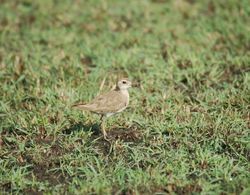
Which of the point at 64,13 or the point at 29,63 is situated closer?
the point at 29,63

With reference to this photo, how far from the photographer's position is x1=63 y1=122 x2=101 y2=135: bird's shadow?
7168 mm

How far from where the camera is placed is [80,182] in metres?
5.91

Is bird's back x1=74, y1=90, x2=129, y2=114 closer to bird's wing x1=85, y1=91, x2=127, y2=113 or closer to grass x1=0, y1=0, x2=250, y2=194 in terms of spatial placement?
bird's wing x1=85, y1=91, x2=127, y2=113

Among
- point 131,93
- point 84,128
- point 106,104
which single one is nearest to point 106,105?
point 106,104

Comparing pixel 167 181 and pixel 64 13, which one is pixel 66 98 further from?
pixel 64 13

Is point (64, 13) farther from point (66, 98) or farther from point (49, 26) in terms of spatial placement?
point (66, 98)

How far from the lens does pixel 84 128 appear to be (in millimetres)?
7246

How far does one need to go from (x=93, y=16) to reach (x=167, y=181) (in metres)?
5.98

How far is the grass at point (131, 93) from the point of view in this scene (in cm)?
611

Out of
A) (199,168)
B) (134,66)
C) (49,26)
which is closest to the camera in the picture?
(199,168)

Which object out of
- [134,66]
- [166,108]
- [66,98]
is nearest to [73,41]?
[134,66]

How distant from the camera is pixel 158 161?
253 inches

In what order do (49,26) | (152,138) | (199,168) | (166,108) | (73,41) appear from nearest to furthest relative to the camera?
(199,168), (152,138), (166,108), (73,41), (49,26)

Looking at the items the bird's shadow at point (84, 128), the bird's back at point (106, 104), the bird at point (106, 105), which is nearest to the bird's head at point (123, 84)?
the bird at point (106, 105)
